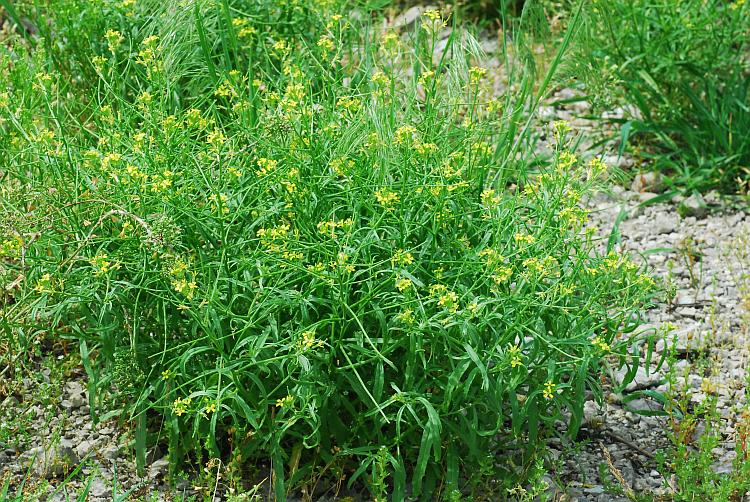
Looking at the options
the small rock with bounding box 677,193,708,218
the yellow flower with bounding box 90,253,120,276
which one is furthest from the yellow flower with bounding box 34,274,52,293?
the small rock with bounding box 677,193,708,218

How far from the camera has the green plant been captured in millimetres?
4828

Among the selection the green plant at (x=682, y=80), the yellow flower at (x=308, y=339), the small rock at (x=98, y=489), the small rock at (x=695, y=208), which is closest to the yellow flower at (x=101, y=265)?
the yellow flower at (x=308, y=339)

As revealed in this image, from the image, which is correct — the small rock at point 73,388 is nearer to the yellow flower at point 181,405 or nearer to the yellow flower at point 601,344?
the yellow flower at point 181,405

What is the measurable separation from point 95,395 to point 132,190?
0.65 m

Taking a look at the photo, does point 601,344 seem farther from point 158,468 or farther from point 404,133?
point 158,468

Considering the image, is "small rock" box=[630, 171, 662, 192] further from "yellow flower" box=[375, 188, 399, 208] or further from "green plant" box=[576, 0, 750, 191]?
"yellow flower" box=[375, 188, 399, 208]

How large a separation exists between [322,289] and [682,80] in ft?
9.21

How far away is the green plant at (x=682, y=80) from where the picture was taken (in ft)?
15.8

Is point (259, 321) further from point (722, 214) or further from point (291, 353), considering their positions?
point (722, 214)

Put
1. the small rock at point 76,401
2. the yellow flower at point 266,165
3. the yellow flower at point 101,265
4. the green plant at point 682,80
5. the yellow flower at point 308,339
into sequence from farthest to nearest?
the green plant at point 682,80, the small rock at point 76,401, the yellow flower at point 266,165, the yellow flower at point 101,265, the yellow flower at point 308,339

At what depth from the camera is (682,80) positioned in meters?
5.01

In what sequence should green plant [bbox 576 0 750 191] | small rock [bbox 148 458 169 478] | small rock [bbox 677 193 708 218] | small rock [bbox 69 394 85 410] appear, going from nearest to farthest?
small rock [bbox 148 458 169 478] < small rock [bbox 69 394 85 410] < small rock [bbox 677 193 708 218] < green plant [bbox 576 0 750 191]

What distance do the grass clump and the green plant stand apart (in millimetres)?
1836

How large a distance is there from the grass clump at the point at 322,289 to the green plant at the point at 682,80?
184 centimetres
